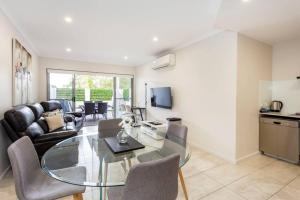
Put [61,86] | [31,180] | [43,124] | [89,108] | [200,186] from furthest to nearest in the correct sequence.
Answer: [89,108], [61,86], [43,124], [200,186], [31,180]

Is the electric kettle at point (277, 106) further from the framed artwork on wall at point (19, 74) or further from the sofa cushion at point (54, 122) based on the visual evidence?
the framed artwork on wall at point (19, 74)

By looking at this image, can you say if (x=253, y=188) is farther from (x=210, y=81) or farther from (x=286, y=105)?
(x=286, y=105)

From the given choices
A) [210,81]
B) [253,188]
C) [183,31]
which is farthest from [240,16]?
[253,188]

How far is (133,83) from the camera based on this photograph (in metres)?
6.95

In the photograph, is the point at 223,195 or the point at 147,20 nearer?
the point at 223,195

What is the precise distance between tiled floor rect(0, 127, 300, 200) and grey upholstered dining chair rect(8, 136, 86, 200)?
64cm

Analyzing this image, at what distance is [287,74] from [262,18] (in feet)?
5.54

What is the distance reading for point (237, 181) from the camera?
231cm

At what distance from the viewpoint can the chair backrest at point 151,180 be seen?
97 centimetres

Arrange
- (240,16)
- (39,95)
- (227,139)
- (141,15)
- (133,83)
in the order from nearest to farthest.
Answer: (240,16)
(141,15)
(227,139)
(39,95)
(133,83)

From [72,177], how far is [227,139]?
107 inches

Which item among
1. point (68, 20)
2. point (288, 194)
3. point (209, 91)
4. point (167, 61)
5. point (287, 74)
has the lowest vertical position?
point (288, 194)

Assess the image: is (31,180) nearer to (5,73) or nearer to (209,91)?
(5,73)

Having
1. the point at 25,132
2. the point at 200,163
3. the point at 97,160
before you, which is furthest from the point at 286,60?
the point at 25,132
